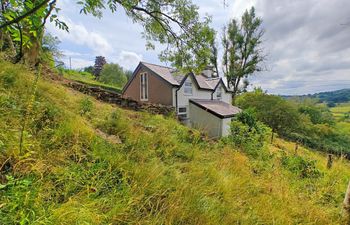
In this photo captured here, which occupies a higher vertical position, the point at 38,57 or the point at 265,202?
the point at 38,57

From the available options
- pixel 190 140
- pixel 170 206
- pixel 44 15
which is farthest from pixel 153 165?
pixel 190 140

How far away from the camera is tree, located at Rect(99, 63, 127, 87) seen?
1497 inches

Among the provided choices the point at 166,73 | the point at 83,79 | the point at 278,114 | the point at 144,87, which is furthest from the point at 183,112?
the point at 278,114

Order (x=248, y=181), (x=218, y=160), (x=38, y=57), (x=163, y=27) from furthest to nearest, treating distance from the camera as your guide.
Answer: (x=163, y=27) < (x=38, y=57) < (x=218, y=160) < (x=248, y=181)

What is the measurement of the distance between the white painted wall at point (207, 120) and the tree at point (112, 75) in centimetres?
2449

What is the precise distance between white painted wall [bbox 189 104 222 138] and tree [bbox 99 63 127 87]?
80.3 feet

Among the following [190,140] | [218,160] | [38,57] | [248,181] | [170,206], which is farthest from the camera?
[38,57]

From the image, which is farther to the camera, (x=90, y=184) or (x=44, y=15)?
(x=90, y=184)

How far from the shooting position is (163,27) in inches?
372

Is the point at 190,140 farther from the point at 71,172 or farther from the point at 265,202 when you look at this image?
the point at 71,172

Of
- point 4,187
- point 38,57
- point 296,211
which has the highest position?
point 38,57

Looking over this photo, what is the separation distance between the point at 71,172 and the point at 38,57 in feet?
25.8

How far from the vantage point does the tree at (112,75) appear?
3801 centimetres

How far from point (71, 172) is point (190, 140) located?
11.9ft
